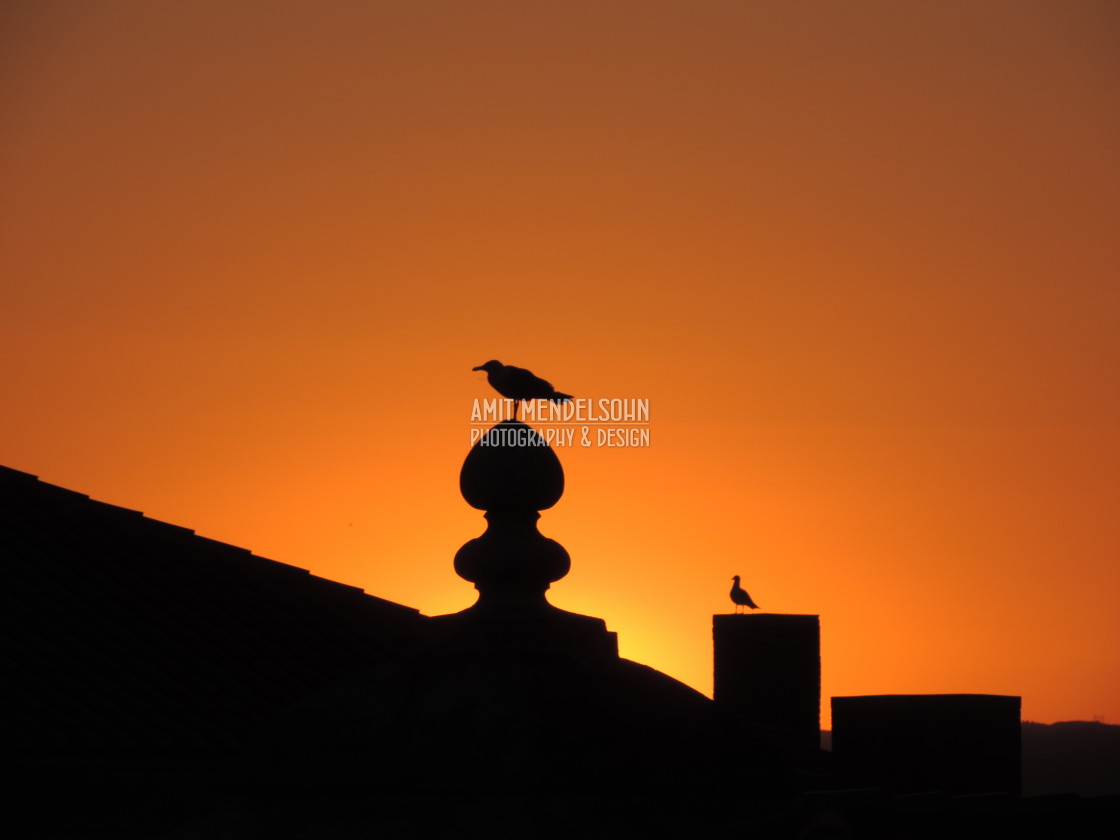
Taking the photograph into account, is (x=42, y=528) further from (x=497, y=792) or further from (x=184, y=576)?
(x=497, y=792)

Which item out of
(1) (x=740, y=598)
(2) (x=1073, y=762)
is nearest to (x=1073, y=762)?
(2) (x=1073, y=762)

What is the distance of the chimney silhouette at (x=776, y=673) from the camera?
17.8 metres

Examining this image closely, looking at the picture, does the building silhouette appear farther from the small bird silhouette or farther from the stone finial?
the small bird silhouette

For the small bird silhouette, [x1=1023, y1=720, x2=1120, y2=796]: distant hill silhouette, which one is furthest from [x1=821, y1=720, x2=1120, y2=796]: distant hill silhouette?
the small bird silhouette

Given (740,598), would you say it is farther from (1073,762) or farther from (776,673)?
(1073,762)

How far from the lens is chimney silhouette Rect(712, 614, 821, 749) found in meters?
17.8

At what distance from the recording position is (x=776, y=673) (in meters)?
17.9

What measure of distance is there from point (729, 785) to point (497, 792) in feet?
3.71

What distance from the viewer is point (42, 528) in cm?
1474

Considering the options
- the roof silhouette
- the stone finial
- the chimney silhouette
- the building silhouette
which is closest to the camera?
the building silhouette

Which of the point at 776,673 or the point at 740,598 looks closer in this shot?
the point at 776,673

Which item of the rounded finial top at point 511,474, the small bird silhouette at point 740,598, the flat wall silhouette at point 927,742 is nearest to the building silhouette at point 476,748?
the rounded finial top at point 511,474

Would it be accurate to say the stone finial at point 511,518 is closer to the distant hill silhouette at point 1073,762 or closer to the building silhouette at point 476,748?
the building silhouette at point 476,748

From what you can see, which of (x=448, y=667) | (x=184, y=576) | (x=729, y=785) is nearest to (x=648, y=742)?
(x=729, y=785)
